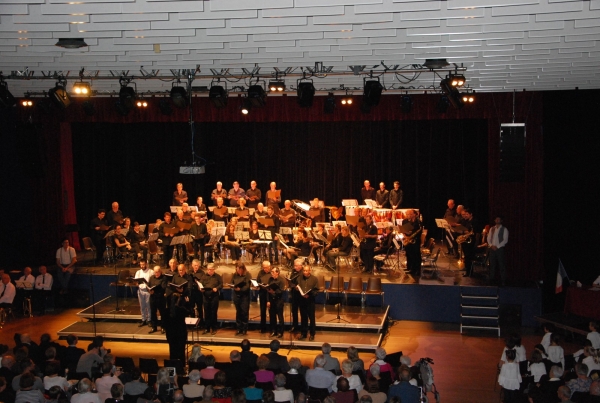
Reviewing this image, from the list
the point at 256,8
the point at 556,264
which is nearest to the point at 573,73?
the point at 556,264

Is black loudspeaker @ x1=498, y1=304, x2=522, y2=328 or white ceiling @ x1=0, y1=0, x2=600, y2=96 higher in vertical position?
white ceiling @ x1=0, y1=0, x2=600, y2=96

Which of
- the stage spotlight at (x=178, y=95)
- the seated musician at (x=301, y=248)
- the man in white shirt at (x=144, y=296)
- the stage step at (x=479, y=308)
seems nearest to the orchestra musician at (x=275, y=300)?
the seated musician at (x=301, y=248)

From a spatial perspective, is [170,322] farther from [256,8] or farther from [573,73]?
[573,73]

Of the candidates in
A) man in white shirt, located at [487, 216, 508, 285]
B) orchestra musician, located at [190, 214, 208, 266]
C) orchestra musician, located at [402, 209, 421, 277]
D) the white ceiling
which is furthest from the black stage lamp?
orchestra musician, located at [190, 214, 208, 266]

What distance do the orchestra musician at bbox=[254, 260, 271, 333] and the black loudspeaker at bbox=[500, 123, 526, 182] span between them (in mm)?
6299

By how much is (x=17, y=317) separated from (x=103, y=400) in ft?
27.9

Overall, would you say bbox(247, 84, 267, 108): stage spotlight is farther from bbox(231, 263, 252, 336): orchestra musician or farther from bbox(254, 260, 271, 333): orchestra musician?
bbox(231, 263, 252, 336): orchestra musician

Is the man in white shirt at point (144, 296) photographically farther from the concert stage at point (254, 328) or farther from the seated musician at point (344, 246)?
the seated musician at point (344, 246)

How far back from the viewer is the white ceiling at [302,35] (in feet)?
30.9

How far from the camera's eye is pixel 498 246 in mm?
16688

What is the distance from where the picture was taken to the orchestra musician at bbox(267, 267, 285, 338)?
14805 millimetres

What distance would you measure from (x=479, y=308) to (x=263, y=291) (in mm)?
5111

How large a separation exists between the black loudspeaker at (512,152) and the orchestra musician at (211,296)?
729cm

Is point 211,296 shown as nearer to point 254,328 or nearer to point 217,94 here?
point 254,328
